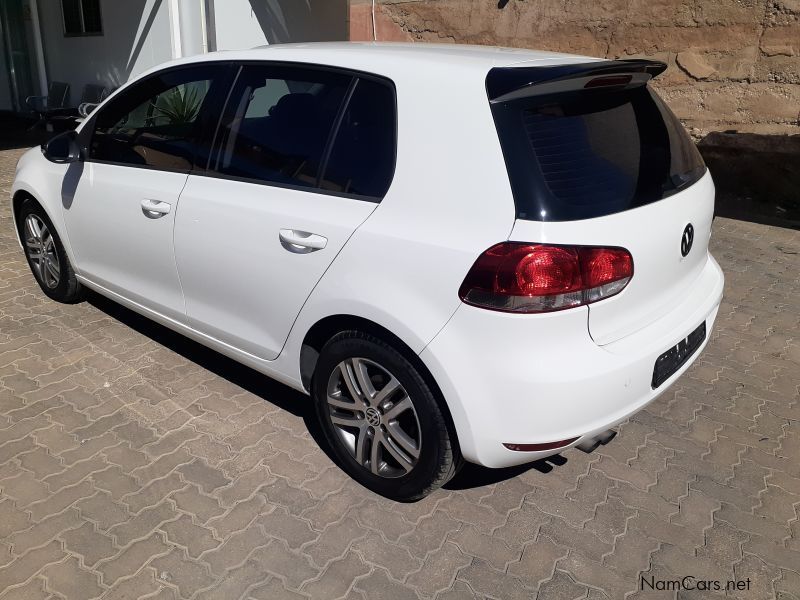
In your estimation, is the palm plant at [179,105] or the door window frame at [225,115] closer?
the door window frame at [225,115]

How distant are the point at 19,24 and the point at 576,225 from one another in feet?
48.6

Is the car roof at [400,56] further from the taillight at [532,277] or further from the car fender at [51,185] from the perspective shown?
the car fender at [51,185]

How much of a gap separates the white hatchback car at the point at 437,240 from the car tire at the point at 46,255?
1294 millimetres

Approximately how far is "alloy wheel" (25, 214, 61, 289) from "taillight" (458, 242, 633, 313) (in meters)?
3.33

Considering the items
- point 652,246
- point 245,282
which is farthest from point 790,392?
point 245,282

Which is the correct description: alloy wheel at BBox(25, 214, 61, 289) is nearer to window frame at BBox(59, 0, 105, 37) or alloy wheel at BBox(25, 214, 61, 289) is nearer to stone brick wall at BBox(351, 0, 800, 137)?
stone brick wall at BBox(351, 0, 800, 137)

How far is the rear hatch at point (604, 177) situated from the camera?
235 cm

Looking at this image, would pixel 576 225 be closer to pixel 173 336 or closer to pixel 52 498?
pixel 52 498

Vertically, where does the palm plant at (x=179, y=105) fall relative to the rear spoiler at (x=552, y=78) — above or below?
below

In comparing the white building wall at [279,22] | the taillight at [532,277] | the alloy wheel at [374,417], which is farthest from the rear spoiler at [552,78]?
the white building wall at [279,22]

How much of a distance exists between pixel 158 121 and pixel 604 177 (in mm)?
2423

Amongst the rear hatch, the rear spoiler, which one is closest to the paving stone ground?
the rear hatch

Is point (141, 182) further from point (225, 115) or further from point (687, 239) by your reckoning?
point (687, 239)

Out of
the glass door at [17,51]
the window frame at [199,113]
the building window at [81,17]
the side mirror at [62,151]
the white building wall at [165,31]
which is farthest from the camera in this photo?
the glass door at [17,51]
